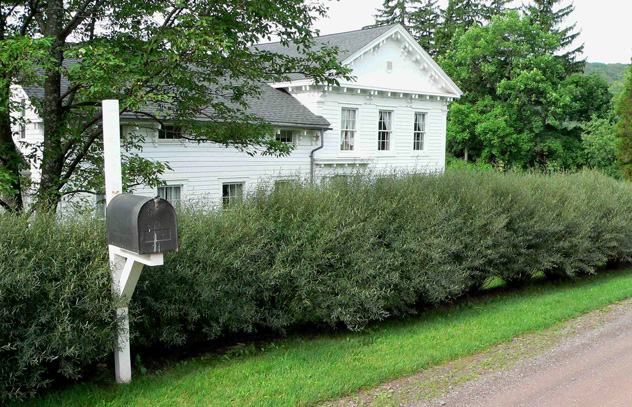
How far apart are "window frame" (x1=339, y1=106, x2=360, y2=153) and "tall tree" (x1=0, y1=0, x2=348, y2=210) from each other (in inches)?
527

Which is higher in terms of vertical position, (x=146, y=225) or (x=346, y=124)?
(x=346, y=124)

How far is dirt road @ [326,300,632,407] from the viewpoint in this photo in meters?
5.88

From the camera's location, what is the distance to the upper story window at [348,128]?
23.1 metres

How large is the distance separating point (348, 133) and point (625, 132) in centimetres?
1211

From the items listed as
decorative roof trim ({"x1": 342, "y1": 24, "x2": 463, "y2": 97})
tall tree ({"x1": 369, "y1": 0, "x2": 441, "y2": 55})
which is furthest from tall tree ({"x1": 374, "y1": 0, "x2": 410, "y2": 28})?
decorative roof trim ({"x1": 342, "y1": 24, "x2": 463, "y2": 97})

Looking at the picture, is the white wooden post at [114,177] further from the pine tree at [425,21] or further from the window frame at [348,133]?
the pine tree at [425,21]

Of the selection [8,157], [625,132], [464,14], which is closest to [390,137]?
[625,132]

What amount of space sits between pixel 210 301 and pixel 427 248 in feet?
11.6

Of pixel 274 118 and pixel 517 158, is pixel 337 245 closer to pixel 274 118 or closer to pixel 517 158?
pixel 274 118

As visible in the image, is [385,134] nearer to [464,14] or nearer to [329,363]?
[329,363]

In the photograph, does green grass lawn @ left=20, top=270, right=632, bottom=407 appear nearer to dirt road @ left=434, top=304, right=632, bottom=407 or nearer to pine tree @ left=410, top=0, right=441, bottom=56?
dirt road @ left=434, top=304, right=632, bottom=407

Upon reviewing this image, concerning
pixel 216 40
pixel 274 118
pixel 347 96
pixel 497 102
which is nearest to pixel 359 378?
pixel 216 40

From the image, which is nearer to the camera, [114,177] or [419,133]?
[114,177]

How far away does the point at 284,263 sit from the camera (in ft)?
23.3
